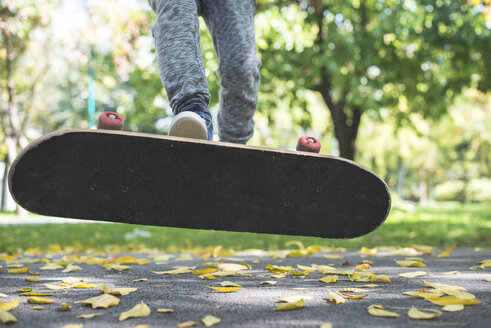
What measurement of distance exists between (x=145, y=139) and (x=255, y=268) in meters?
1.10

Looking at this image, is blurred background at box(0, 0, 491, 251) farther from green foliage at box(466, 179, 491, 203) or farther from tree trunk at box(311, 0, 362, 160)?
green foliage at box(466, 179, 491, 203)

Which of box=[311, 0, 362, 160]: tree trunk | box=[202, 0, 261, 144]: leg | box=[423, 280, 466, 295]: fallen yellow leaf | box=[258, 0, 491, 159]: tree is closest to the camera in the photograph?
box=[423, 280, 466, 295]: fallen yellow leaf

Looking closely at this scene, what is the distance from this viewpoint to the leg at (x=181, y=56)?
2033mm

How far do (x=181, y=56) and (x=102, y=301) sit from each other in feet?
3.56

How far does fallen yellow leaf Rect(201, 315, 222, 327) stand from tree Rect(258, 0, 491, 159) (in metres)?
7.34

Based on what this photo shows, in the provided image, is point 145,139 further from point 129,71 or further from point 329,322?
point 129,71

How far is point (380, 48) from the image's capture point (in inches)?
347

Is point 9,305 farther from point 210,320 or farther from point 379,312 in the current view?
point 379,312

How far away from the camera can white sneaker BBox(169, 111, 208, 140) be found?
1880mm

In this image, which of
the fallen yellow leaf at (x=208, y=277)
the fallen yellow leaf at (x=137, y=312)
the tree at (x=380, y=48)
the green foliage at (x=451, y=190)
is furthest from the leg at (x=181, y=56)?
the green foliage at (x=451, y=190)

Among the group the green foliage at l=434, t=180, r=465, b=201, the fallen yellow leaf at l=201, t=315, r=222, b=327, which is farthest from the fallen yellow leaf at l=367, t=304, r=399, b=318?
the green foliage at l=434, t=180, r=465, b=201

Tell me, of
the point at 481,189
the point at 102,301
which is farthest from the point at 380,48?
the point at 481,189

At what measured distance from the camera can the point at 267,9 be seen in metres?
9.12

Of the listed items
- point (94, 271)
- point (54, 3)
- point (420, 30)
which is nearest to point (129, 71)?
point (54, 3)
